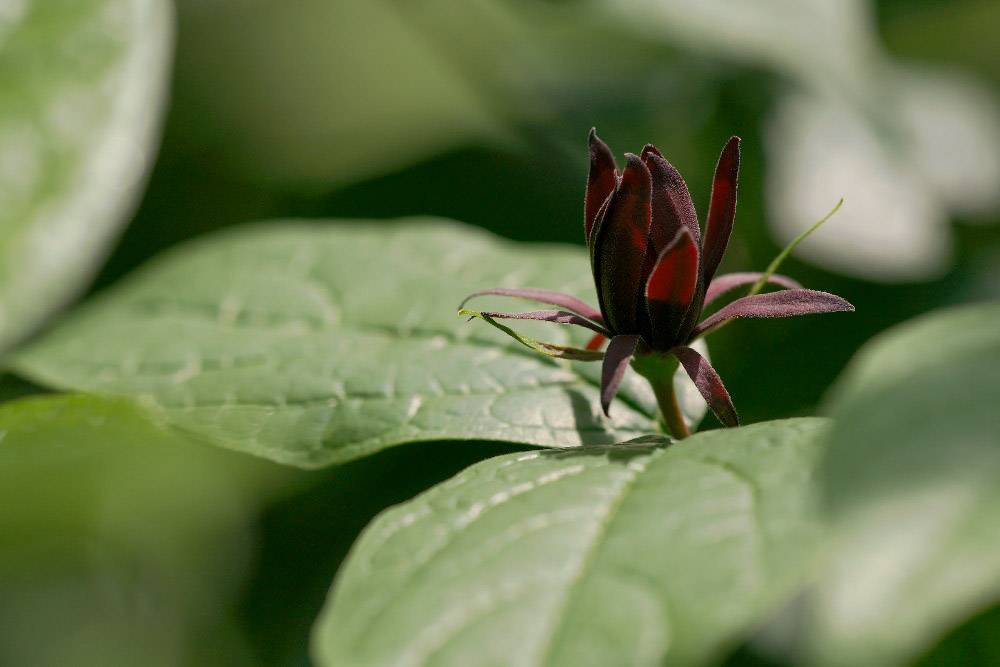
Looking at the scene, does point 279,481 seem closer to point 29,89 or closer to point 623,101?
point 29,89

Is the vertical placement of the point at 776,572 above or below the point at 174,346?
above

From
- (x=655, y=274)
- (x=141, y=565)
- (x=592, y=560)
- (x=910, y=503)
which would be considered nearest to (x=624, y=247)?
(x=655, y=274)

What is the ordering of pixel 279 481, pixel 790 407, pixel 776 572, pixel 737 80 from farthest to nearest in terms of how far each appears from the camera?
1. pixel 737 80
2. pixel 279 481
3. pixel 790 407
4. pixel 776 572

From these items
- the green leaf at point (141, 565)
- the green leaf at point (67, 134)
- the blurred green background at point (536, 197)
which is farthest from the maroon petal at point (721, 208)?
the green leaf at point (141, 565)

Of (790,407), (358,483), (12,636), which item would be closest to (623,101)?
(790,407)

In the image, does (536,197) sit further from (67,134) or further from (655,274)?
(655,274)

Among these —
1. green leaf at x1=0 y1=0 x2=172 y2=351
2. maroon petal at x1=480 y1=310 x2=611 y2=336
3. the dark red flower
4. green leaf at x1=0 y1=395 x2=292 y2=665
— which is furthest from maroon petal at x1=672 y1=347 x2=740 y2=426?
green leaf at x1=0 y1=395 x2=292 y2=665

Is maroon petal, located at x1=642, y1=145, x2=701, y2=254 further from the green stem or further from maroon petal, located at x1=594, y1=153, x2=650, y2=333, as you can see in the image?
the green stem
